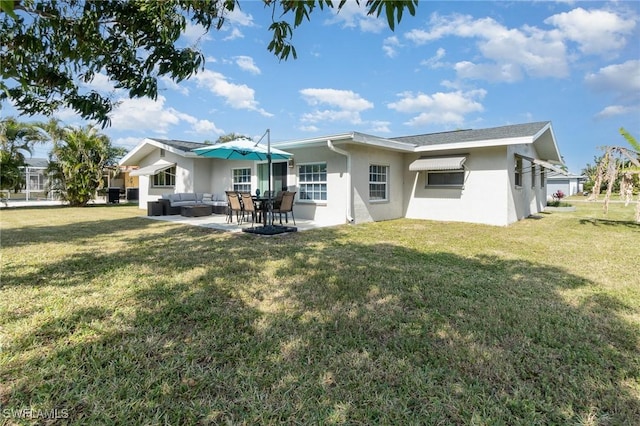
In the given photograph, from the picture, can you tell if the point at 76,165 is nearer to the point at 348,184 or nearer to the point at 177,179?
the point at 177,179

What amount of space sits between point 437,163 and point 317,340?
35.9 feet

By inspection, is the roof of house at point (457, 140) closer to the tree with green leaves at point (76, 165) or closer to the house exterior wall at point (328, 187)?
the house exterior wall at point (328, 187)

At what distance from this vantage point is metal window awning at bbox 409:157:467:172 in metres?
11.9

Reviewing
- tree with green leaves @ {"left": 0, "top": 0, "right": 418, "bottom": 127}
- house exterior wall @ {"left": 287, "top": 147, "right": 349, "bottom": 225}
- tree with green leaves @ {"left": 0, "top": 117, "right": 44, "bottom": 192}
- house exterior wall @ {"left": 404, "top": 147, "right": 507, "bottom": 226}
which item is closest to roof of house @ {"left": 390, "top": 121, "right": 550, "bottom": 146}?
house exterior wall @ {"left": 404, "top": 147, "right": 507, "bottom": 226}

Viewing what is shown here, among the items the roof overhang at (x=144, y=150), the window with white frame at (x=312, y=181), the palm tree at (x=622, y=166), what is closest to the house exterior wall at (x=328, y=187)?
the window with white frame at (x=312, y=181)

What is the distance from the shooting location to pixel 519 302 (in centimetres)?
402

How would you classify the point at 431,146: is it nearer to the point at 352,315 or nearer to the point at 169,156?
the point at 352,315

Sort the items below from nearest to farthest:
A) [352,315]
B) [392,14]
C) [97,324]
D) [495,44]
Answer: [392,14] < [97,324] < [352,315] < [495,44]

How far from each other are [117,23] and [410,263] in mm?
5686

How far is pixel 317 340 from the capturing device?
3.01 meters

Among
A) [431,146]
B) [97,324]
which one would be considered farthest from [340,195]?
[97,324]

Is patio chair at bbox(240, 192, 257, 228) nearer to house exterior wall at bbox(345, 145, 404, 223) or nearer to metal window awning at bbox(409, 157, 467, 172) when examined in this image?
house exterior wall at bbox(345, 145, 404, 223)

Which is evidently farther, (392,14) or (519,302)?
(519,302)

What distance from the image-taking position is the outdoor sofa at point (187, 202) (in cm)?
1456
